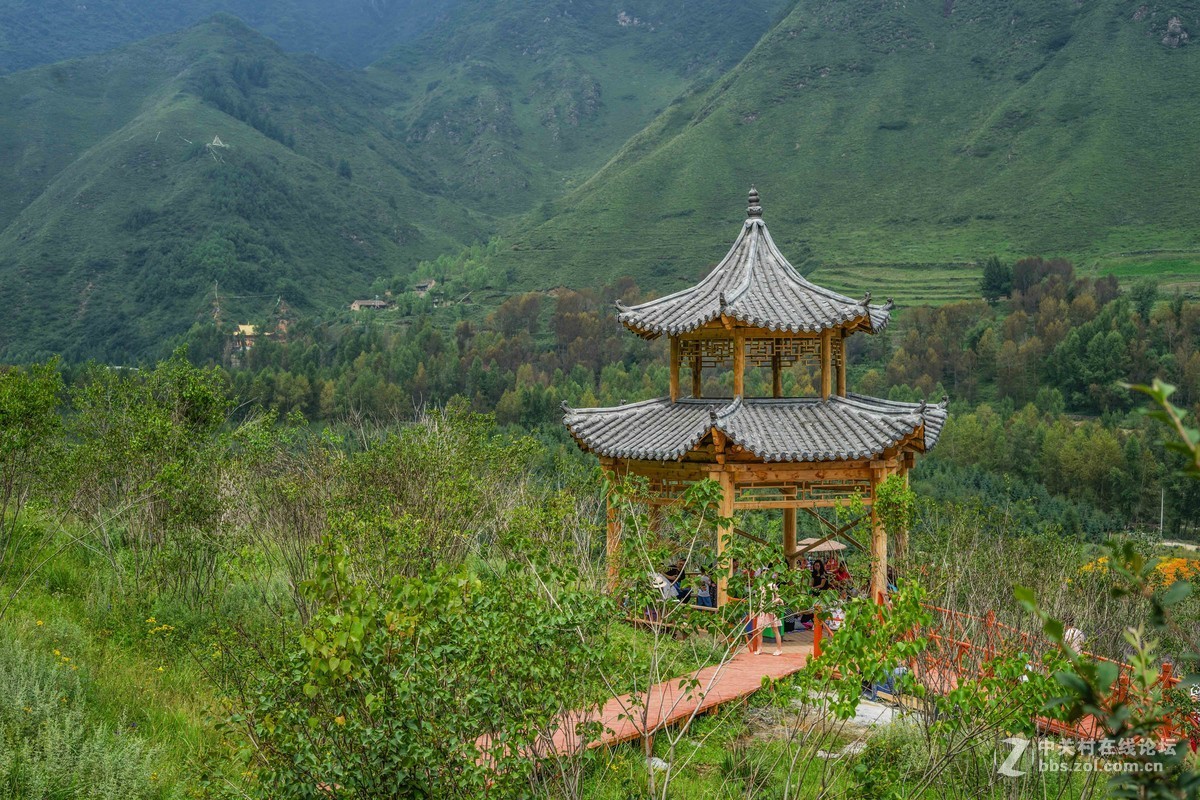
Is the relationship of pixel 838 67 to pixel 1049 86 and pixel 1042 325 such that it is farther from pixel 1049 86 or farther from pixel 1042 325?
pixel 1042 325

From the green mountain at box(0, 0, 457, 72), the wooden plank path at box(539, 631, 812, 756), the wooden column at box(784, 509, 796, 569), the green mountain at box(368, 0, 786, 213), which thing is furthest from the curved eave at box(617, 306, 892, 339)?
the green mountain at box(0, 0, 457, 72)

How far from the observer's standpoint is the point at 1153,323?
59.4 metres

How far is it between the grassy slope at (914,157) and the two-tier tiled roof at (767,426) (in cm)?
5925

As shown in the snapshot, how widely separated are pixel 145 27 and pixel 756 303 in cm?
18559

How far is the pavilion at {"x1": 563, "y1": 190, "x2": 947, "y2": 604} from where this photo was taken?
1257cm

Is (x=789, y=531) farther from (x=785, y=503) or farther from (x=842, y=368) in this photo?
(x=785, y=503)

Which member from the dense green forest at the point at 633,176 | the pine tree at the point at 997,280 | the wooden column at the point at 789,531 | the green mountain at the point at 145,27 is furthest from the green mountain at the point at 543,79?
the wooden column at the point at 789,531

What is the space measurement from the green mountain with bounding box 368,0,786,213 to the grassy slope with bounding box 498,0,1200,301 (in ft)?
75.8

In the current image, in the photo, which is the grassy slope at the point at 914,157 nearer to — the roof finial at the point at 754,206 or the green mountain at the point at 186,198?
the green mountain at the point at 186,198

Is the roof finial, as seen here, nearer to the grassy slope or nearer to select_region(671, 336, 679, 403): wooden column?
select_region(671, 336, 679, 403): wooden column

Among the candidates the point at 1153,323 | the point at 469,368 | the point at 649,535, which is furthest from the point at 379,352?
the point at 649,535

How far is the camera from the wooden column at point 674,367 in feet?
46.3

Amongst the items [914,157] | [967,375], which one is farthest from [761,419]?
[914,157]

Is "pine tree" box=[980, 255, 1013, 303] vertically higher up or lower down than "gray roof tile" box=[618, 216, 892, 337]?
higher up
